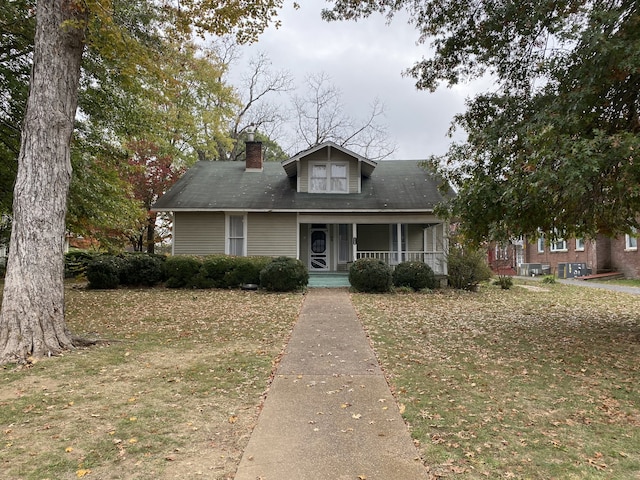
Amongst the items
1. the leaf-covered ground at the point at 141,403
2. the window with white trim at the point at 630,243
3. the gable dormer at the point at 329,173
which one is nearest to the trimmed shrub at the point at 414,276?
the gable dormer at the point at 329,173

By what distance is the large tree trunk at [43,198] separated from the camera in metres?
6.28

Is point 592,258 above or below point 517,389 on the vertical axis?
above

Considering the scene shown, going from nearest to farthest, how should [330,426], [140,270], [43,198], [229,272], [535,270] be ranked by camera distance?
[330,426] < [43,198] < [229,272] < [140,270] < [535,270]

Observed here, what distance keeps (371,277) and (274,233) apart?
5.32 m

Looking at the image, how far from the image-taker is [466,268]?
15.7 metres

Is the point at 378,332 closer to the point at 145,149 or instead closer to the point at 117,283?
the point at 117,283

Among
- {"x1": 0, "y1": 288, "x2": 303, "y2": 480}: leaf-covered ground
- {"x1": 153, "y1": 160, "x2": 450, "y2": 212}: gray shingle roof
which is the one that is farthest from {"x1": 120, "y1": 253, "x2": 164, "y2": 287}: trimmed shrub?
{"x1": 0, "y1": 288, "x2": 303, "y2": 480}: leaf-covered ground

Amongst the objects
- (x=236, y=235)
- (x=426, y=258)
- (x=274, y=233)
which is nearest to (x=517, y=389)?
(x=426, y=258)

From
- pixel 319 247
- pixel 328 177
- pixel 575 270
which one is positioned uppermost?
pixel 328 177

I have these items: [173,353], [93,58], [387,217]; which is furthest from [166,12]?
[387,217]

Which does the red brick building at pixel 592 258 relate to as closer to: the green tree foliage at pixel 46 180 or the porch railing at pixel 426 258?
the porch railing at pixel 426 258

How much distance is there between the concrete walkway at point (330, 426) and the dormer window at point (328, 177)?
12.5m

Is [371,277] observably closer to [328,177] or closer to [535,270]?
[328,177]

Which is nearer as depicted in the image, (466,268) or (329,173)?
(466,268)
